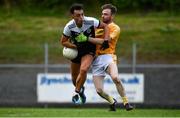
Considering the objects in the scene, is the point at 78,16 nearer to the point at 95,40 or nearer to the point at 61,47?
the point at 95,40

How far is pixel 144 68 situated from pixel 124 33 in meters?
4.84

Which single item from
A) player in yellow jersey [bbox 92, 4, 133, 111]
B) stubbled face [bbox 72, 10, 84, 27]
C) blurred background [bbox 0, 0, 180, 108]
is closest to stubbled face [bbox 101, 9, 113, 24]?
player in yellow jersey [bbox 92, 4, 133, 111]

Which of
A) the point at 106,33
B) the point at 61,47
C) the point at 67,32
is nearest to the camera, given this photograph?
the point at 67,32

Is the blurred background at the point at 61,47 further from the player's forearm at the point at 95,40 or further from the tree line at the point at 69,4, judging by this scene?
the player's forearm at the point at 95,40

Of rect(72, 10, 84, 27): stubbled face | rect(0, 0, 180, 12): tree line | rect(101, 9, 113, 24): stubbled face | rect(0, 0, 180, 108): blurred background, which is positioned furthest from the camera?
rect(0, 0, 180, 12): tree line

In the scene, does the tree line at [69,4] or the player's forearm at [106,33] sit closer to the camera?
the player's forearm at [106,33]

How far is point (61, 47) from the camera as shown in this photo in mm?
31984

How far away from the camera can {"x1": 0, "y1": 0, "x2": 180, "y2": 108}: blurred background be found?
2839 cm

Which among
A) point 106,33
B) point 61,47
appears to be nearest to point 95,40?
point 106,33

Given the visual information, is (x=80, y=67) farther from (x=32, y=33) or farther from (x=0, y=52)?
(x=32, y=33)

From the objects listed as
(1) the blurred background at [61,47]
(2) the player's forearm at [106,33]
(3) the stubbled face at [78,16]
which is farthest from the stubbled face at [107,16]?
(1) the blurred background at [61,47]

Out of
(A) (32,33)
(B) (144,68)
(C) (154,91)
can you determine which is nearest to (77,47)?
(C) (154,91)

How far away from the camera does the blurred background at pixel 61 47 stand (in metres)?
28.4

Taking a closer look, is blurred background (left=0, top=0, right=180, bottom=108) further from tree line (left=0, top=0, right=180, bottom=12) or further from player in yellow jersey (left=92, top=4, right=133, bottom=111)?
player in yellow jersey (left=92, top=4, right=133, bottom=111)
